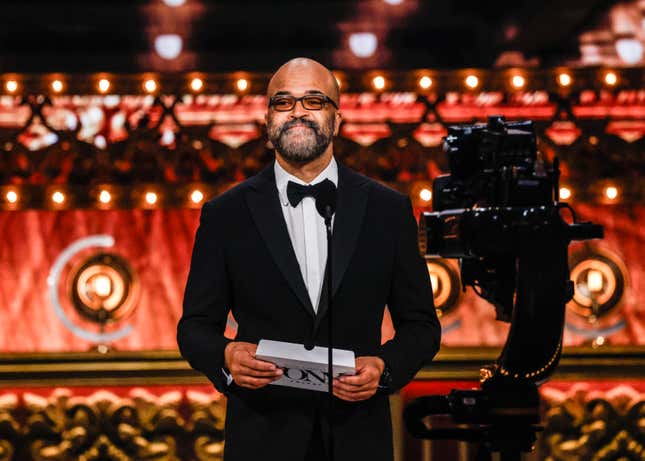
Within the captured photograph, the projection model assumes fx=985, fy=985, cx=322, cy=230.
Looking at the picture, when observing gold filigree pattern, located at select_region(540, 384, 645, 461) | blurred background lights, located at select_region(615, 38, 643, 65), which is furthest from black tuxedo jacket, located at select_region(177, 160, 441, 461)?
blurred background lights, located at select_region(615, 38, 643, 65)

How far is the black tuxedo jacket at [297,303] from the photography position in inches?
82.1

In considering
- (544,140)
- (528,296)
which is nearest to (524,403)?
(528,296)

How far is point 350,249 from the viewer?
214 centimetres

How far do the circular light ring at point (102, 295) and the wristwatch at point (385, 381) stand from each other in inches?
104

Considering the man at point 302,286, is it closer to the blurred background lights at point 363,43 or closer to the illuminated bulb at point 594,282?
the illuminated bulb at point 594,282

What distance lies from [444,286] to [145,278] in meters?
1.38

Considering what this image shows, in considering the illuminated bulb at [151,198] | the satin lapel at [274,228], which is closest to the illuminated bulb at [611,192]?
the illuminated bulb at [151,198]

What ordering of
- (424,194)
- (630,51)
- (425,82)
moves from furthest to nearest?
(630,51) → (425,82) → (424,194)

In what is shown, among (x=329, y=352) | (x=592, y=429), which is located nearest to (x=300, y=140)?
(x=329, y=352)

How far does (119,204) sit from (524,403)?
285cm

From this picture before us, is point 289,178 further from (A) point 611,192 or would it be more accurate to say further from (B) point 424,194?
(A) point 611,192

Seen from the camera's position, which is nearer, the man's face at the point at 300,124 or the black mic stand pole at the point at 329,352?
the black mic stand pole at the point at 329,352

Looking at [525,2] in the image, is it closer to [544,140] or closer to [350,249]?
[544,140]

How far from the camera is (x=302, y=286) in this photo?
2088 mm
